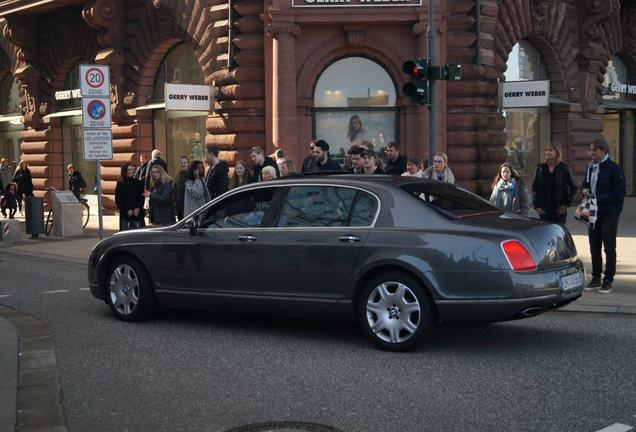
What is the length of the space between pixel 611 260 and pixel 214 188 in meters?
6.21

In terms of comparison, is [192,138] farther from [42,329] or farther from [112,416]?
[112,416]

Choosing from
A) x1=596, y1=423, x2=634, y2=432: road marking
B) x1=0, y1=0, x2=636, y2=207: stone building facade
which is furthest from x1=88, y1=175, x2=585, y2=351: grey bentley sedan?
x1=0, y1=0, x2=636, y2=207: stone building facade

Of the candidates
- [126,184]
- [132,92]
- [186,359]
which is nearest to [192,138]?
[132,92]

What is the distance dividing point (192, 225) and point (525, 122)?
56.8 feet

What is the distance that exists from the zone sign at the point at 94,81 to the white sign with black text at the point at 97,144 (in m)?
0.59

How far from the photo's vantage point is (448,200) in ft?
26.2

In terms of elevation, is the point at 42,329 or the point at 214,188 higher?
the point at 214,188

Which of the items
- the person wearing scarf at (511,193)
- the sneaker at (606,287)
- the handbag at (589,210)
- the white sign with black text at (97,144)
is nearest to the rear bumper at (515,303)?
the handbag at (589,210)

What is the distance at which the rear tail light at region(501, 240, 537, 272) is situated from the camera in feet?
23.6

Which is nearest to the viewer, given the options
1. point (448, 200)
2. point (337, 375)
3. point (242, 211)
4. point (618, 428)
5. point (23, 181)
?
point (618, 428)

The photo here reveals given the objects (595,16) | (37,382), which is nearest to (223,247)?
(37,382)

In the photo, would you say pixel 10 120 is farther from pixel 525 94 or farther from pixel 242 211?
pixel 242 211

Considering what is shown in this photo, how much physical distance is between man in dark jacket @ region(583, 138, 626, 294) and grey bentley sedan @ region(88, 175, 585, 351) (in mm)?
2756

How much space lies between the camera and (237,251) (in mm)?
8359
